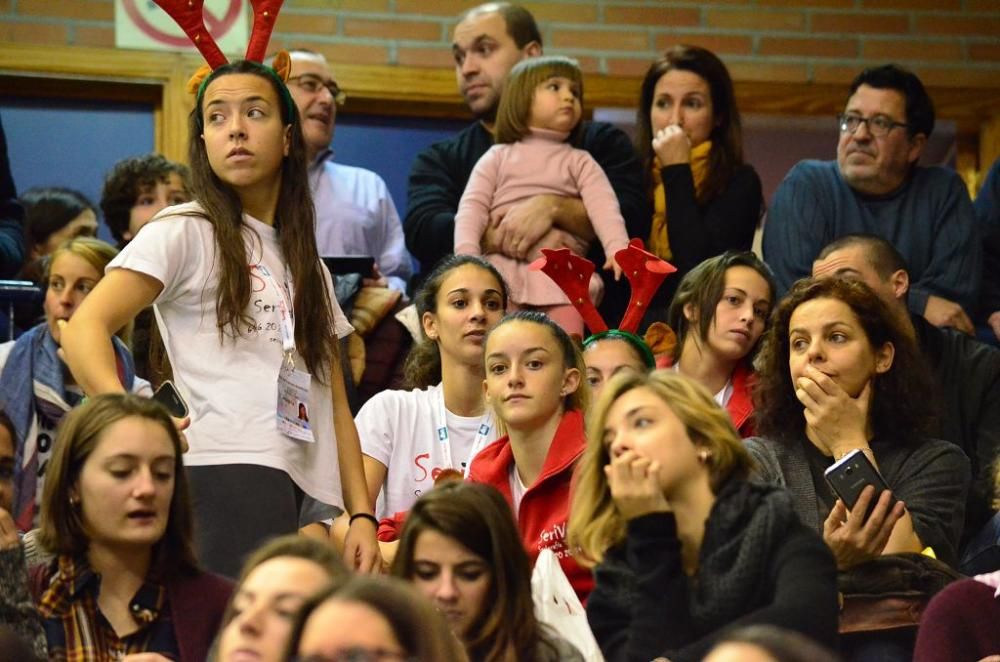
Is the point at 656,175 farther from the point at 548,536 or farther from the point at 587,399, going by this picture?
the point at 548,536

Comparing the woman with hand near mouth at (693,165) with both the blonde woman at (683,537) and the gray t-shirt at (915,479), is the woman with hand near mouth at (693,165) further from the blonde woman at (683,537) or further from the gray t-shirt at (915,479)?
the blonde woman at (683,537)

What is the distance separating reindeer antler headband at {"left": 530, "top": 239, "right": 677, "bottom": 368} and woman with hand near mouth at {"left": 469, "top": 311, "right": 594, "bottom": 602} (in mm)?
423

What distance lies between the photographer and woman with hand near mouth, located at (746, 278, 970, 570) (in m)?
4.02

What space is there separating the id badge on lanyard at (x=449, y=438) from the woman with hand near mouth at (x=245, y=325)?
0.69 metres

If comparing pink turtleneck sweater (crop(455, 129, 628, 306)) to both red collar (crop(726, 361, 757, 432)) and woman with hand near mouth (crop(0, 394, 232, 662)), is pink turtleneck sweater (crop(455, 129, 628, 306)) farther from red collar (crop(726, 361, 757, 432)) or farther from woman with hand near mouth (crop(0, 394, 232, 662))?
woman with hand near mouth (crop(0, 394, 232, 662))

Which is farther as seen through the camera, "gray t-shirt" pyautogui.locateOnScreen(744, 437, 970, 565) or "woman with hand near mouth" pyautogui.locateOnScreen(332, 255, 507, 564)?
"woman with hand near mouth" pyautogui.locateOnScreen(332, 255, 507, 564)

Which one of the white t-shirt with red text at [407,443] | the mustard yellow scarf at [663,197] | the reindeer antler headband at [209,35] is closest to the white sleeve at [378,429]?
the white t-shirt with red text at [407,443]

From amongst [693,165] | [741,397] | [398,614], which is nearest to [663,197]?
[693,165]

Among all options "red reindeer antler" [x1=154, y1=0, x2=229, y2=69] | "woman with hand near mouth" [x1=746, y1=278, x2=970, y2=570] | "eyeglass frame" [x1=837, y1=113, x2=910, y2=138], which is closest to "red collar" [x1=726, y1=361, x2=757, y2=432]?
"woman with hand near mouth" [x1=746, y1=278, x2=970, y2=570]

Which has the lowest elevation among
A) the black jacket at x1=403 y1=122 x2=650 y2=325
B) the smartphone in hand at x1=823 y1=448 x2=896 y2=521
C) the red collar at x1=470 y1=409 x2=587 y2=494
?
the red collar at x1=470 y1=409 x2=587 y2=494

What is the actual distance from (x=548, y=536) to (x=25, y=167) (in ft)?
12.9

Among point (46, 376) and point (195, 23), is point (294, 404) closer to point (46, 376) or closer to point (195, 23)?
point (195, 23)

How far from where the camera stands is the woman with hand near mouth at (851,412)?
4.02 meters

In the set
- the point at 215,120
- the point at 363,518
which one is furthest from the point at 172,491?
the point at 215,120
